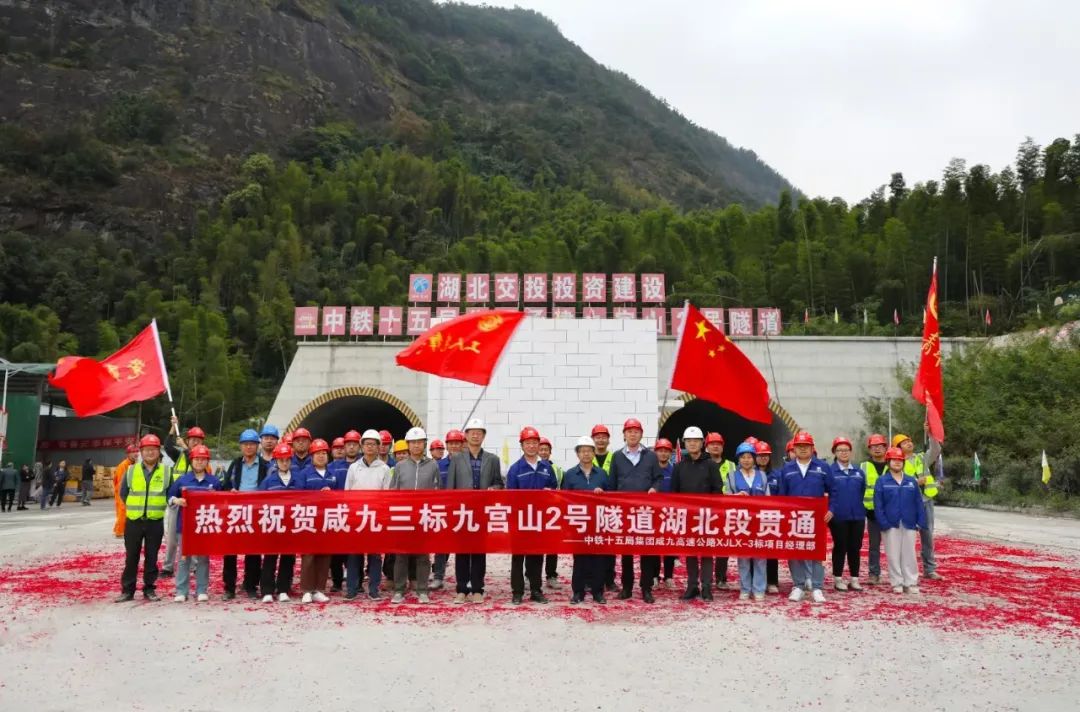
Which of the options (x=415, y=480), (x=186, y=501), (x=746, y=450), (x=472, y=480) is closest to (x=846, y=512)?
(x=746, y=450)

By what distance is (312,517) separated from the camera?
252 inches

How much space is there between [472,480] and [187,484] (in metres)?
2.27

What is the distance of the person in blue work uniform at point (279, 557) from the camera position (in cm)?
639

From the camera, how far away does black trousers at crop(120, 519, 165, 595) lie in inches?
244

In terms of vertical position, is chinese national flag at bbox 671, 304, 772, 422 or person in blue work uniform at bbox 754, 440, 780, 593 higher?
chinese national flag at bbox 671, 304, 772, 422

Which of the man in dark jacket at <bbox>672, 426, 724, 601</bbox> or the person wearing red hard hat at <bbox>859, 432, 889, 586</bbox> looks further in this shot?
the person wearing red hard hat at <bbox>859, 432, 889, 586</bbox>

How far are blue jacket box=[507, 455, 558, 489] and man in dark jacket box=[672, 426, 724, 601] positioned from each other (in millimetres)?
1019

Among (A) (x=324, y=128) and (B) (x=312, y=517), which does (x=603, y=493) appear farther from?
(A) (x=324, y=128)

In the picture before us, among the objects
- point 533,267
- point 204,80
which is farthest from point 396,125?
point 533,267

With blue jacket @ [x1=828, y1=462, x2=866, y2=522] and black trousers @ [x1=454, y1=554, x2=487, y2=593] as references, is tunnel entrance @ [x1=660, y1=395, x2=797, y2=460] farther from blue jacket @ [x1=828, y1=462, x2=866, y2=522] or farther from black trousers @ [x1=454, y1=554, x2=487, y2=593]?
black trousers @ [x1=454, y1=554, x2=487, y2=593]

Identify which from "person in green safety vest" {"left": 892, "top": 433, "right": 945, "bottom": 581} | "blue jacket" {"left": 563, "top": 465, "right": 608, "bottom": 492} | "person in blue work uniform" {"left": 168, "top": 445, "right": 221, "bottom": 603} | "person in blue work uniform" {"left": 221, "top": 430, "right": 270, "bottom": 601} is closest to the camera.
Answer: "person in blue work uniform" {"left": 168, "top": 445, "right": 221, "bottom": 603}

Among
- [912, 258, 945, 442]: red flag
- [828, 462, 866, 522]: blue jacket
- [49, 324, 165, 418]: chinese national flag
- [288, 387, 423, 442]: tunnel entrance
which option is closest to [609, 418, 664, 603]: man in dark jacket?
[828, 462, 866, 522]: blue jacket

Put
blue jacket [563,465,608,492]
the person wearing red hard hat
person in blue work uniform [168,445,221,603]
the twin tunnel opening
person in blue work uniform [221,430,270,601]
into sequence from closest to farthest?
person in blue work uniform [168,445,221,603], person in blue work uniform [221,430,270,601], blue jacket [563,465,608,492], the person wearing red hard hat, the twin tunnel opening

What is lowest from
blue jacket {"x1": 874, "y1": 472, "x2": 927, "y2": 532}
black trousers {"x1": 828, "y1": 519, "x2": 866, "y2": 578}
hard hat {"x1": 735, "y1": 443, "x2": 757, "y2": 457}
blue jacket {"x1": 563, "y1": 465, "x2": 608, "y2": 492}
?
black trousers {"x1": 828, "y1": 519, "x2": 866, "y2": 578}
